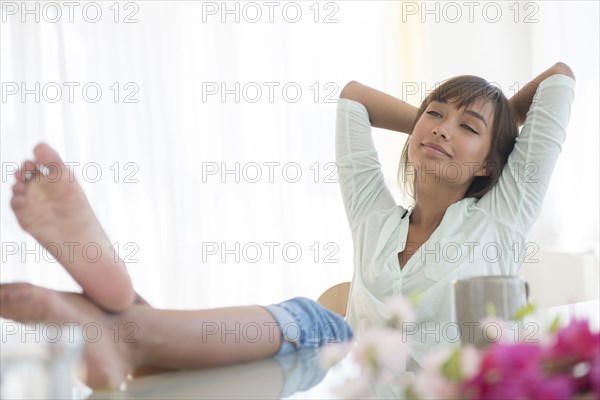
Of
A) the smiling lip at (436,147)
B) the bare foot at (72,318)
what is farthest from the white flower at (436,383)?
the smiling lip at (436,147)

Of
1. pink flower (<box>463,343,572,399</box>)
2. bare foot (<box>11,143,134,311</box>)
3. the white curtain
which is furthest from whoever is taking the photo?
the white curtain

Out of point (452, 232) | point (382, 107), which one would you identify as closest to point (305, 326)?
point (452, 232)

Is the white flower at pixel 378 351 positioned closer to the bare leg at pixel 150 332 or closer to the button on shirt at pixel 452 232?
the bare leg at pixel 150 332

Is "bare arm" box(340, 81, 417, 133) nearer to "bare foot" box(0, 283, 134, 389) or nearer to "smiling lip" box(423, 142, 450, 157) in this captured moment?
"smiling lip" box(423, 142, 450, 157)

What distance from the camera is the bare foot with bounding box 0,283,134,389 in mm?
899

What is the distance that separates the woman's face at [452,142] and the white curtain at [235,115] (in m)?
1.80

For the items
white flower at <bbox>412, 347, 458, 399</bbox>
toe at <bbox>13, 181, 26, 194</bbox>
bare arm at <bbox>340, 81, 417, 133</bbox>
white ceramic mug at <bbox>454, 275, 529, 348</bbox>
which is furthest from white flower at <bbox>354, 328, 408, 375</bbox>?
bare arm at <bbox>340, 81, 417, 133</bbox>

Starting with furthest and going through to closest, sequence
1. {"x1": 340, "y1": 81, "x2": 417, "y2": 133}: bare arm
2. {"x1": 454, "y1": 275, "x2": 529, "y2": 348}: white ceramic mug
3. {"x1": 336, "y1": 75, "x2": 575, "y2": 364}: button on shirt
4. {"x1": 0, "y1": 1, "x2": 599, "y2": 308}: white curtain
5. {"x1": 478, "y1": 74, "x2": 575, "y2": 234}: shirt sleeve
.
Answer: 1. {"x1": 0, "y1": 1, "x2": 599, "y2": 308}: white curtain
2. {"x1": 340, "y1": 81, "x2": 417, "y2": 133}: bare arm
3. {"x1": 478, "y1": 74, "x2": 575, "y2": 234}: shirt sleeve
4. {"x1": 336, "y1": 75, "x2": 575, "y2": 364}: button on shirt
5. {"x1": 454, "y1": 275, "x2": 529, "y2": 348}: white ceramic mug

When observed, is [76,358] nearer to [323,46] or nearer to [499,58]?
[323,46]

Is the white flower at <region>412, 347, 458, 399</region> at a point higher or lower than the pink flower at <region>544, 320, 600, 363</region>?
lower

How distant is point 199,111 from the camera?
3.46 m

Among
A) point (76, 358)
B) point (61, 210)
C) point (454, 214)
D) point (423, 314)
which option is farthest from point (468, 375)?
point (454, 214)

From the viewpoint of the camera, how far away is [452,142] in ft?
5.60

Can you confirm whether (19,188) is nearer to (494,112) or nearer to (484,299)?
(484,299)
